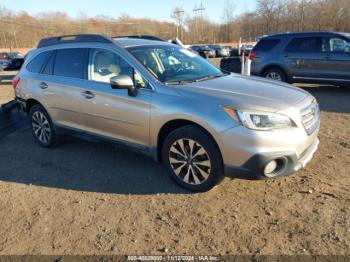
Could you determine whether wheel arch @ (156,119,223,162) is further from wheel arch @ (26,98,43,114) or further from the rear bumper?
wheel arch @ (26,98,43,114)

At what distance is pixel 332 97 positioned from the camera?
9.47 m

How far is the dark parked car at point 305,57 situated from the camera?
9.70 metres

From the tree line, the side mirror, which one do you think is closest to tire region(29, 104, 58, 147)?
the side mirror

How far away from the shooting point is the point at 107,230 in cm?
344

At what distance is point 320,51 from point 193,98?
767cm

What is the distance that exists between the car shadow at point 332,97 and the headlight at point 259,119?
4.91 metres

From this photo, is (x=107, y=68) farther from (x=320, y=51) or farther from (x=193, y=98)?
(x=320, y=51)

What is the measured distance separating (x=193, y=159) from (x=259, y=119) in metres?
0.88

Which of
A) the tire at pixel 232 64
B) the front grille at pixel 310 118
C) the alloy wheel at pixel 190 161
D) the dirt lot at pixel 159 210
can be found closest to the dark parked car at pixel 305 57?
the tire at pixel 232 64

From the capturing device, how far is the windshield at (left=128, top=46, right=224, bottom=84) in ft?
14.1

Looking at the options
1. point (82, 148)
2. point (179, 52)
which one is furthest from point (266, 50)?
point (82, 148)

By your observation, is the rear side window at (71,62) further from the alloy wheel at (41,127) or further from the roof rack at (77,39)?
the alloy wheel at (41,127)

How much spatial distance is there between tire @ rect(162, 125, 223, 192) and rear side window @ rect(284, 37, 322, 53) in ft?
25.4

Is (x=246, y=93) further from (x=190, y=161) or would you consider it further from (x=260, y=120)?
(x=190, y=161)
